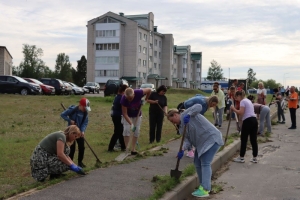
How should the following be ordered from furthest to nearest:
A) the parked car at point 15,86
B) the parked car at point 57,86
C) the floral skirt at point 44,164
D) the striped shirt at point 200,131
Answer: the parked car at point 57,86 < the parked car at point 15,86 < the floral skirt at point 44,164 < the striped shirt at point 200,131

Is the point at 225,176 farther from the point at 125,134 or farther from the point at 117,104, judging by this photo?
the point at 117,104

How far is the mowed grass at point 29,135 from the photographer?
24.3 feet

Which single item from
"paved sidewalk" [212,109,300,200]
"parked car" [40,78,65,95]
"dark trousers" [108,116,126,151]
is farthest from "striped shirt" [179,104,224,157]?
"parked car" [40,78,65,95]

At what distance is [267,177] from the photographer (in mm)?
7770

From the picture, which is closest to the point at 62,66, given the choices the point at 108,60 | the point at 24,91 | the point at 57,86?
the point at 108,60

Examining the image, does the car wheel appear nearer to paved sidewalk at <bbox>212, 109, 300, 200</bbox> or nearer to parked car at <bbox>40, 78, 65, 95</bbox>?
parked car at <bbox>40, 78, 65, 95</bbox>

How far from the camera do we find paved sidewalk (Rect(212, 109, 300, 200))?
649 cm

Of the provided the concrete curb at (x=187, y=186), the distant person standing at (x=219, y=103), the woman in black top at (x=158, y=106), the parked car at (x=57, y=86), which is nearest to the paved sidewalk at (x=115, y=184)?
the concrete curb at (x=187, y=186)

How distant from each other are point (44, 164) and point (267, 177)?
4.18m

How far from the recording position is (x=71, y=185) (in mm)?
6141

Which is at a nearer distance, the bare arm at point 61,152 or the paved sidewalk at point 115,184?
the paved sidewalk at point 115,184

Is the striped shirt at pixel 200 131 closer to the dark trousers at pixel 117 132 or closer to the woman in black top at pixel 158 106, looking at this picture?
the dark trousers at pixel 117 132

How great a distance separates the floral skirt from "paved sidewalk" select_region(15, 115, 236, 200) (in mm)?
→ 396

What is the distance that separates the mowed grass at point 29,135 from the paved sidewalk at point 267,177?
7.96ft
